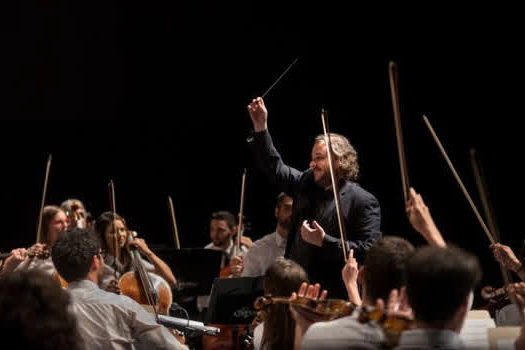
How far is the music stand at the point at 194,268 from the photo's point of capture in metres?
5.28

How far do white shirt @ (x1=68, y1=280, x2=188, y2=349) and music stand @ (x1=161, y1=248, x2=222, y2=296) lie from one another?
2637 mm

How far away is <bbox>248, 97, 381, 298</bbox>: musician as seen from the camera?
143 inches

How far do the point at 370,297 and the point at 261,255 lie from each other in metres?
2.96

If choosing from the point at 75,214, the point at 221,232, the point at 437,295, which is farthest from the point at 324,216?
the point at 221,232

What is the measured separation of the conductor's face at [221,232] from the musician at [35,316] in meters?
4.69

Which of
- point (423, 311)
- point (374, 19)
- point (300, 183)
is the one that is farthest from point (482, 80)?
point (423, 311)

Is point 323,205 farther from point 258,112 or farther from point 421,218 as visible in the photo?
point 421,218

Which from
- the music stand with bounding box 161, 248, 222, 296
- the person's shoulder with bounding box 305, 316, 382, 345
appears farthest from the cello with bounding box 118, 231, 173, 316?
the person's shoulder with bounding box 305, 316, 382, 345

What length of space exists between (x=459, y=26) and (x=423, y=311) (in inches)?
180

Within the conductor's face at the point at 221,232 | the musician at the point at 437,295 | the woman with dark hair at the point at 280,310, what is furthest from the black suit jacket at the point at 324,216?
the conductor's face at the point at 221,232

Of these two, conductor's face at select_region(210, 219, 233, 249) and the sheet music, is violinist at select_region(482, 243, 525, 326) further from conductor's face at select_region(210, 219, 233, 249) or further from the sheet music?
conductor's face at select_region(210, 219, 233, 249)

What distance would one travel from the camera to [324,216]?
371 centimetres

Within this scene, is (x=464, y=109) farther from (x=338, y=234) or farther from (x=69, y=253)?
(x=69, y=253)

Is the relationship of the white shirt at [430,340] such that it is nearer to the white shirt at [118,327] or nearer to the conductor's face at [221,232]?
the white shirt at [118,327]
